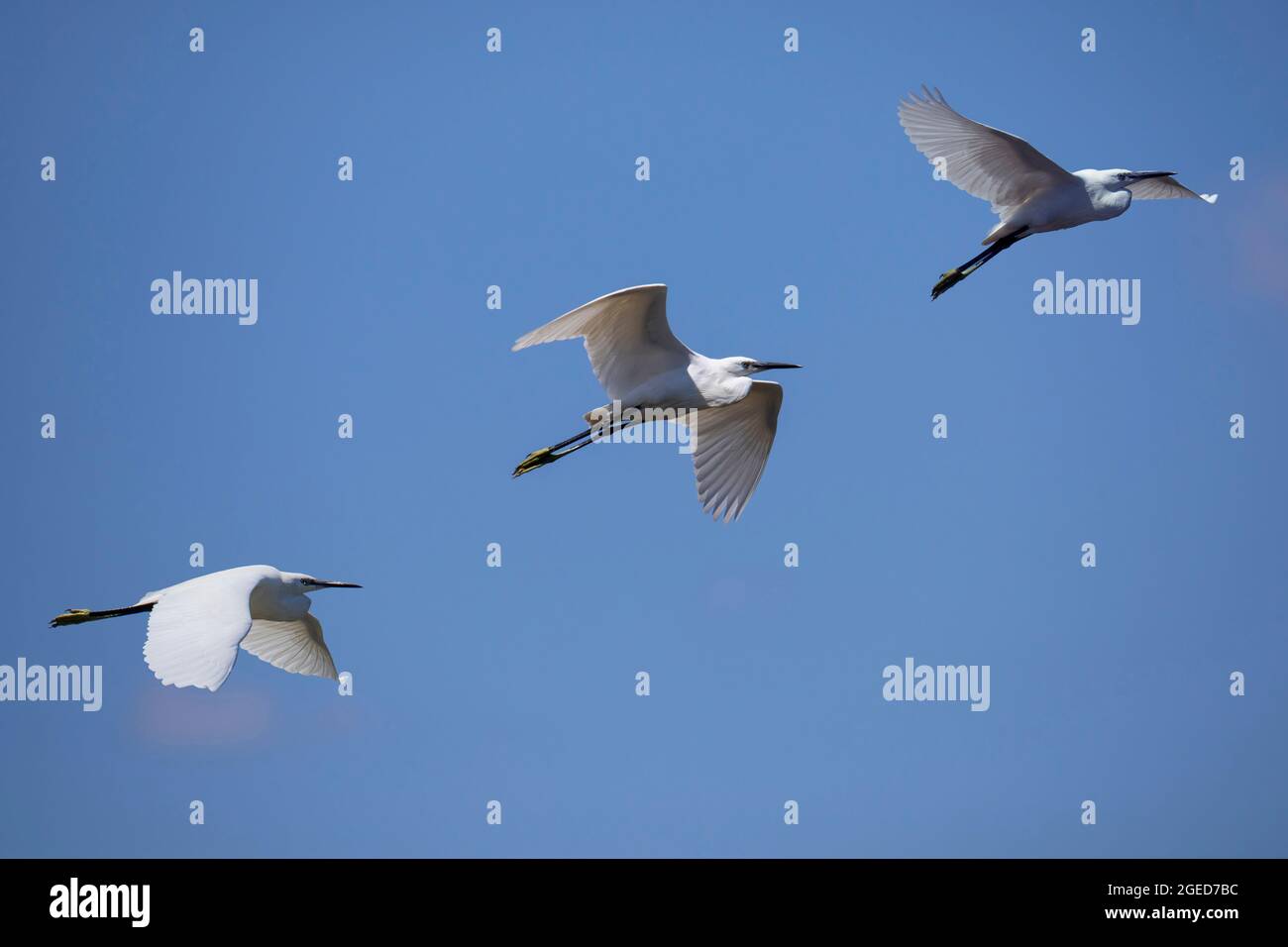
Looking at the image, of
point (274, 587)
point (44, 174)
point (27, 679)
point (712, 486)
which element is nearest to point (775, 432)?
point (712, 486)

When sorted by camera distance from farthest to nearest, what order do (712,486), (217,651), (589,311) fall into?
(712,486) → (589,311) → (217,651)

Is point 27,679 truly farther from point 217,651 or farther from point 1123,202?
point 1123,202

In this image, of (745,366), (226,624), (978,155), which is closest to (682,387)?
(745,366)

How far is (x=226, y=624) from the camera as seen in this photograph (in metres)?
12.8

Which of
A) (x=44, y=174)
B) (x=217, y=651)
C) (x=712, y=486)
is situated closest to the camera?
(x=217, y=651)

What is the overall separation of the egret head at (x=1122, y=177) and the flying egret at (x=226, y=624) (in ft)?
26.9

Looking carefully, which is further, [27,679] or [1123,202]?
[27,679]

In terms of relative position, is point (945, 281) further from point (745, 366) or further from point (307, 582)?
point (307, 582)

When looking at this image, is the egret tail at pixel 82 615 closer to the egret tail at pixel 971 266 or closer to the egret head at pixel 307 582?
the egret head at pixel 307 582

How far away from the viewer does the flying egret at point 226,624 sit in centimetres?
1219

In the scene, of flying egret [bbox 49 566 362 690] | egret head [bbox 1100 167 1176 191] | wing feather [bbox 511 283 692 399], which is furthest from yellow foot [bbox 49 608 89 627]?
egret head [bbox 1100 167 1176 191]

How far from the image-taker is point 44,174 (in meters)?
21.4

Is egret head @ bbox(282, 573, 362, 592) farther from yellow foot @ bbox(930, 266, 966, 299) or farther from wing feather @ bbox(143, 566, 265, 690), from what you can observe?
yellow foot @ bbox(930, 266, 966, 299)

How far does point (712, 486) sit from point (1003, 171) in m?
4.07
